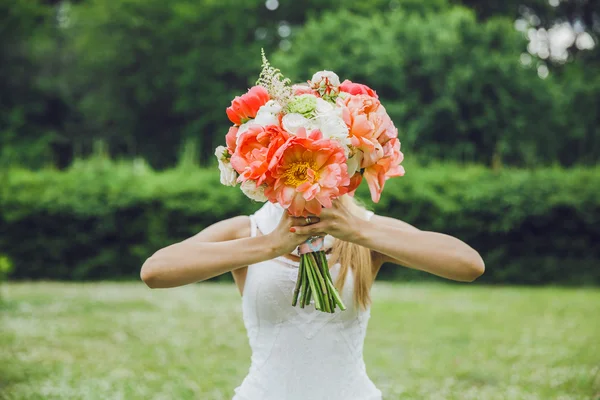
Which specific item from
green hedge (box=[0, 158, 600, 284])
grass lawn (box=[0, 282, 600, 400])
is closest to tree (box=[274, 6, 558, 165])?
green hedge (box=[0, 158, 600, 284])

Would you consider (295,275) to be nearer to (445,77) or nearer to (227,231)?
(227,231)

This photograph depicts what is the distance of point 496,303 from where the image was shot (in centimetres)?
1248

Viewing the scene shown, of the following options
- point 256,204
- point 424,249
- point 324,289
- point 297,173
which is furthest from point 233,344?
point 297,173

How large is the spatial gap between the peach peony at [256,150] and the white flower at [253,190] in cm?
2

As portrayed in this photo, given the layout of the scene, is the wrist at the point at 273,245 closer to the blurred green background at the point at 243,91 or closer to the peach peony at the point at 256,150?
the peach peony at the point at 256,150

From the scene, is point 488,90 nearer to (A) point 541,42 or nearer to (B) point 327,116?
(A) point 541,42

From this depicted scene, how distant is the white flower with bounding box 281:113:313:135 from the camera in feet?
8.10

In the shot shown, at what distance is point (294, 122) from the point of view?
248 cm

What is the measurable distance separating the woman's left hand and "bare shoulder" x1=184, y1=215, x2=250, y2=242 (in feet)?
1.53

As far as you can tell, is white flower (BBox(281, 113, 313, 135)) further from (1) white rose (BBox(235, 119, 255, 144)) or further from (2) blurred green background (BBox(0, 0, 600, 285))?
(2) blurred green background (BBox(0, 0, 600, 285))

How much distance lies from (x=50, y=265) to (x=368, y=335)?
357 inches

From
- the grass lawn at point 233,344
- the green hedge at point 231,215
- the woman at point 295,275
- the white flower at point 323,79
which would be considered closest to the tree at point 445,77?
the green hedge at point 231,215

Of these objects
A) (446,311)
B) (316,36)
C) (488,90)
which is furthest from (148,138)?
(446,311)

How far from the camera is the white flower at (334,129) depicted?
249cm
